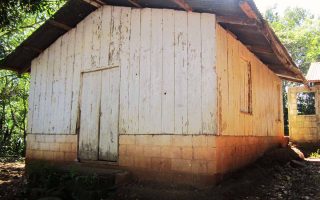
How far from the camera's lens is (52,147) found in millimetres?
8938

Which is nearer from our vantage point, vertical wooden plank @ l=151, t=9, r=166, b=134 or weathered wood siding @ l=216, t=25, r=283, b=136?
weathered wood siding @ l=216, t=25, r=283, b=136

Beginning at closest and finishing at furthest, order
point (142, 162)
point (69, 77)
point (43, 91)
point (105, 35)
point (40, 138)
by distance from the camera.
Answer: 1. point (142, 162)
2. point (105, 35)
3. point (69, 77)
4. point (40, 138)
5. point (43, 91)

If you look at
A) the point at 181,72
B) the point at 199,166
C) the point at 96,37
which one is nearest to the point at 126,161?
the point at 199,166

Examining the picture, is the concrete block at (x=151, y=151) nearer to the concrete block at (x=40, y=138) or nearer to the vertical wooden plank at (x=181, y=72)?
the vertical wooden plank at (x=181, y=72)

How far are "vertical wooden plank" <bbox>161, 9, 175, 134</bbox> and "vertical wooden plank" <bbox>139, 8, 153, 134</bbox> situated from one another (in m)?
0.39

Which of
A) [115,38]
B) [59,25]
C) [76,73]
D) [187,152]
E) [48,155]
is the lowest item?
[48,155]

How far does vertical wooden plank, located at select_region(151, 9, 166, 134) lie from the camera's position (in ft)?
22.7

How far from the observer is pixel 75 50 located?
8.90 meters

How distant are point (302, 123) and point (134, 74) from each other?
10.6m

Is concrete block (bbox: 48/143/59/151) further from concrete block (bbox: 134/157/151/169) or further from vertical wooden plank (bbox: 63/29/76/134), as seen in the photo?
concrete block (bbox: 134/157/151/169)

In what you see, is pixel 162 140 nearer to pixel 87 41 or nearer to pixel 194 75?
pixel 194 75

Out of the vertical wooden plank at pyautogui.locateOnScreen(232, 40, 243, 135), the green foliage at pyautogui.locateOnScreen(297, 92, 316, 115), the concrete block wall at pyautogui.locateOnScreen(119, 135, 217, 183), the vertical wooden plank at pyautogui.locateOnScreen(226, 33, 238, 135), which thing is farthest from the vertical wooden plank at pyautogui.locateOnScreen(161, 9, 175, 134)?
the green foliage at pyautogui.locateOnScreen(297, 92, 316, 115)

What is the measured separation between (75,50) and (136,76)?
8.21ft

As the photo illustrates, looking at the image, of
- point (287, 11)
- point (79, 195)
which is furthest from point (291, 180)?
point (287, 11)
